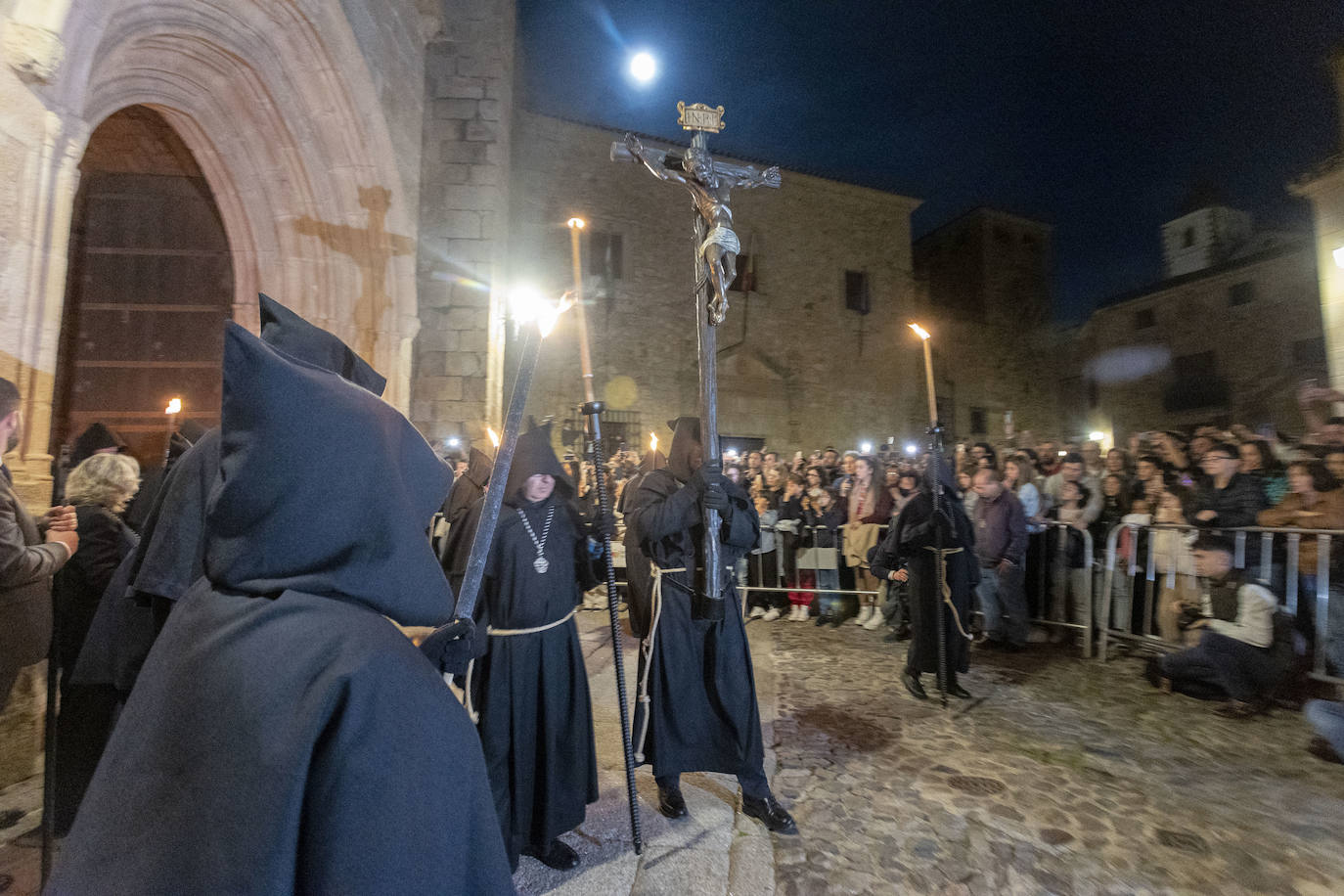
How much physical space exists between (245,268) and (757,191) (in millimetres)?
16400

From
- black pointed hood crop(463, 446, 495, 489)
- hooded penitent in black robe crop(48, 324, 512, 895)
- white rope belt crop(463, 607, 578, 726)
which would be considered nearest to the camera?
hooded penitent in black robe crop(48, 324, 512, 895)

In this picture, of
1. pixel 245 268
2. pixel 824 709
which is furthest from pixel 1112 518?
pixel 245 268

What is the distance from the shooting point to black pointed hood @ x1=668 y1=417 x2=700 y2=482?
12.7 ft

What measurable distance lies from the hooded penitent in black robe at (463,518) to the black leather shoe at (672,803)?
1.55 m

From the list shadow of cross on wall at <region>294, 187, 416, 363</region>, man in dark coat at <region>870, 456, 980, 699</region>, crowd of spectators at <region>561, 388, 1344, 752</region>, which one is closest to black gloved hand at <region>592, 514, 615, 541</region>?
man in dark coat at <region>870, 456, 980, 699</region>

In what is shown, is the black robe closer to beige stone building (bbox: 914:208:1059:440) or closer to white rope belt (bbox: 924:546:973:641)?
white rope belt (bbox: 924:546:973:641)

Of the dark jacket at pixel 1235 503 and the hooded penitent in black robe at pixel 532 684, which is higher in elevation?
the dark jacket at pixel 1235 503

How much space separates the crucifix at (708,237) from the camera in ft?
11.1

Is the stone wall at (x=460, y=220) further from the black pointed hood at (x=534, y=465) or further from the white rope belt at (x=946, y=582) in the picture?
the white rope belt at (x=946, y=582)

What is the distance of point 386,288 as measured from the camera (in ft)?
22.7

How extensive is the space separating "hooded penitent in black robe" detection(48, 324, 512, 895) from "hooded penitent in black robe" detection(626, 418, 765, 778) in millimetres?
2451

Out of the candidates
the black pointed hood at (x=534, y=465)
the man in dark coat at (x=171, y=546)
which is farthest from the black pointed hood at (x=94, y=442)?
the black pointed hood at (x=534, y=465)

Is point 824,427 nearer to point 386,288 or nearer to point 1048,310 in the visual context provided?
point 1048,310

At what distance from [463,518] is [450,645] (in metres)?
1.67
